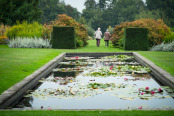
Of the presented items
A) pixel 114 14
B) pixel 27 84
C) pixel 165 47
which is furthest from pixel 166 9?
pixel 27 84

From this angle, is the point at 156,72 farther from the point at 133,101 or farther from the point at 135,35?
the point at 135,35

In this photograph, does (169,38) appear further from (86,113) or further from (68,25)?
(86,113)

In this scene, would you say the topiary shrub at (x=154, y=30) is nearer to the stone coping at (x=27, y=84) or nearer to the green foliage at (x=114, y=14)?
the stone coping at (x=27, y=84)

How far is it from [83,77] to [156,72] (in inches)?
105

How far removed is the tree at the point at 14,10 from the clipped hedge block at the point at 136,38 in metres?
24.6

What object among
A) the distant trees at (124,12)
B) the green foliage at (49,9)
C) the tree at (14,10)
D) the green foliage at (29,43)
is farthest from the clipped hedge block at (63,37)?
the green foliage at (49,9)

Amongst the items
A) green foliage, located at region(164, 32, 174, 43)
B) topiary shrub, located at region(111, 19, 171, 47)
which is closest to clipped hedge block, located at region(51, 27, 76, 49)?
topiary shrub, located at region(111, 19, 171, 47)

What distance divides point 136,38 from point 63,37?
18.9ft

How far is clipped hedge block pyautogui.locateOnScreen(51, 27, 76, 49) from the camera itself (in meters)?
21.1

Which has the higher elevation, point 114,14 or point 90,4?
point 90,4

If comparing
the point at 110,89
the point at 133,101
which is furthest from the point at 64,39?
the point at 133,101

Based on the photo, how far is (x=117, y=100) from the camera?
590 centimetres

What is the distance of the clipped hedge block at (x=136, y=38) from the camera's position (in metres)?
20.5

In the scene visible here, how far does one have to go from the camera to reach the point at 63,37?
21.2 meters
